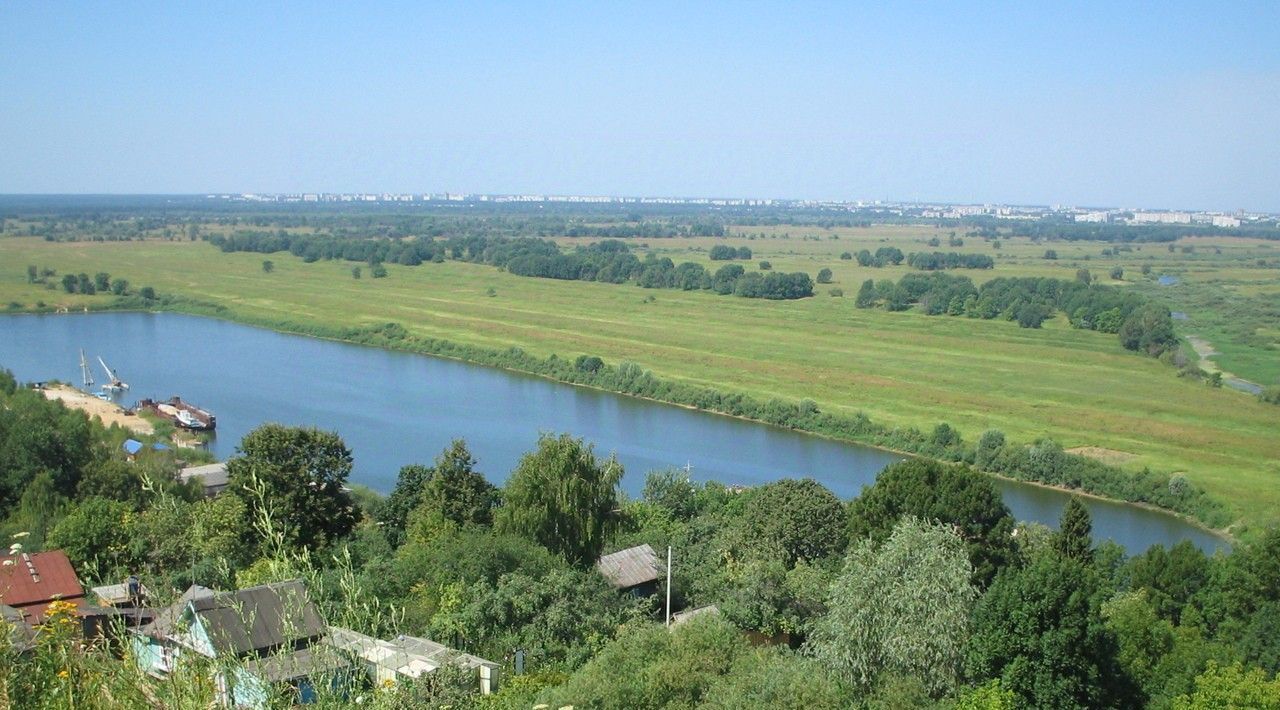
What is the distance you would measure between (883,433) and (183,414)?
1196cm

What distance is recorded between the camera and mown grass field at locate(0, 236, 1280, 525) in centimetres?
1855

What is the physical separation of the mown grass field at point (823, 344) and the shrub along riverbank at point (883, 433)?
22.1 inches

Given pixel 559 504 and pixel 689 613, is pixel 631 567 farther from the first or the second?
pixel 689 613

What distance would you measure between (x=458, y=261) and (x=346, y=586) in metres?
46.7

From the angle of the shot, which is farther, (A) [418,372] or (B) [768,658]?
(A) [418,372]

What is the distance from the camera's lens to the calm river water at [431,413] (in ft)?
51.3

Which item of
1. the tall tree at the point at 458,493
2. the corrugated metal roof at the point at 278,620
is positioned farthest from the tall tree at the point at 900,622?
the tall tree at the point at 458,493

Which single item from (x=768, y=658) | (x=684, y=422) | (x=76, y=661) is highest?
(x=76, y=661)

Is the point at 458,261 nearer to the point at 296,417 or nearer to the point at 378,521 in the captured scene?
the point at 296,417

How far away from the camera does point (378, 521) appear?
11.2 metres

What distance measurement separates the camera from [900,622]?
21.2ft

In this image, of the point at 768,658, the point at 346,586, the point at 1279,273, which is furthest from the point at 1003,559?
the point at 1279,273

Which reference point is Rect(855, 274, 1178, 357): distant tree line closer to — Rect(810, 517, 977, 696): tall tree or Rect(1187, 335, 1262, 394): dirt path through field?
Rect(1187, 335, 1262, 394): dirt path through field

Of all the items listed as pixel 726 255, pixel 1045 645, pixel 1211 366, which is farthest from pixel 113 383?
pixel 726 255
